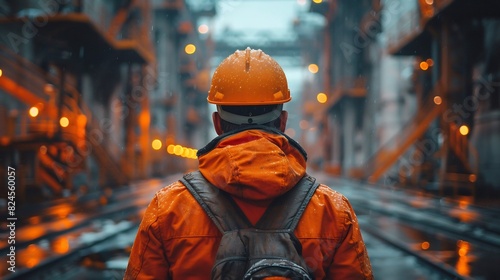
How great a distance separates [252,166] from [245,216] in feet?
0.58

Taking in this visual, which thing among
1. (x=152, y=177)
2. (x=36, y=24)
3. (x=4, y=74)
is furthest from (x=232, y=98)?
(x=152, y=177)

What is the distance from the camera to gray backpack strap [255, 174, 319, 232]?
1.67 m

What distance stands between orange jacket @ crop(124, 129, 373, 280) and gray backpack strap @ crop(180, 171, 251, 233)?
26 millimetres

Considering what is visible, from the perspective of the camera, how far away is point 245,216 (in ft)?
5.54

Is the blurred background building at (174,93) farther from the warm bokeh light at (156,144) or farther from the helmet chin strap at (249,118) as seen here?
the helmet chin strap at (249,118)

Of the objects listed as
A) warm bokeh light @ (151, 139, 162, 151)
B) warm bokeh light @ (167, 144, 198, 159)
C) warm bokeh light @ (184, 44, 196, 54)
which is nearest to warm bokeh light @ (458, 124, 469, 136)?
warm bokeh light @ (151, 139, 162, 151)

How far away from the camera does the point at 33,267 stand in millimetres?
6102

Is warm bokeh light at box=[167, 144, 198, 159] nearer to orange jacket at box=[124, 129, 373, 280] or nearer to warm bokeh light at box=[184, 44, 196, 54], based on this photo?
warm bokeh light at box=[184, 44, 196, 54]

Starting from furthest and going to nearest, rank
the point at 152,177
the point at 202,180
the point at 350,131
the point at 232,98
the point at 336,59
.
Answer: the point at 336,59, the point at 350,131, the point at 152,177, the point at 232,98, the point at 202,180

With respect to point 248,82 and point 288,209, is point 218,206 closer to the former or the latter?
point 288,209

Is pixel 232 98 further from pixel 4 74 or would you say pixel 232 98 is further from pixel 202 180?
pixel 4 74

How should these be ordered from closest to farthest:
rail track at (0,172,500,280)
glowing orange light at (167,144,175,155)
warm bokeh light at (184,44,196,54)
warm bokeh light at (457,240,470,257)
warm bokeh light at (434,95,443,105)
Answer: rail track at (0,172,500,280)
warm bokeh light at (457,240,470,257)
warm bokeh light at (434,95,443,105)
glowing orange light at (167,144,175,155)
warm bokeh light at (184,44,196,54)

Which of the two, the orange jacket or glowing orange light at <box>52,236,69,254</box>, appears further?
glowing orange light at <box>52,236,69,254</box>

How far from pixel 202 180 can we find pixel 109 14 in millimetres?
27297
